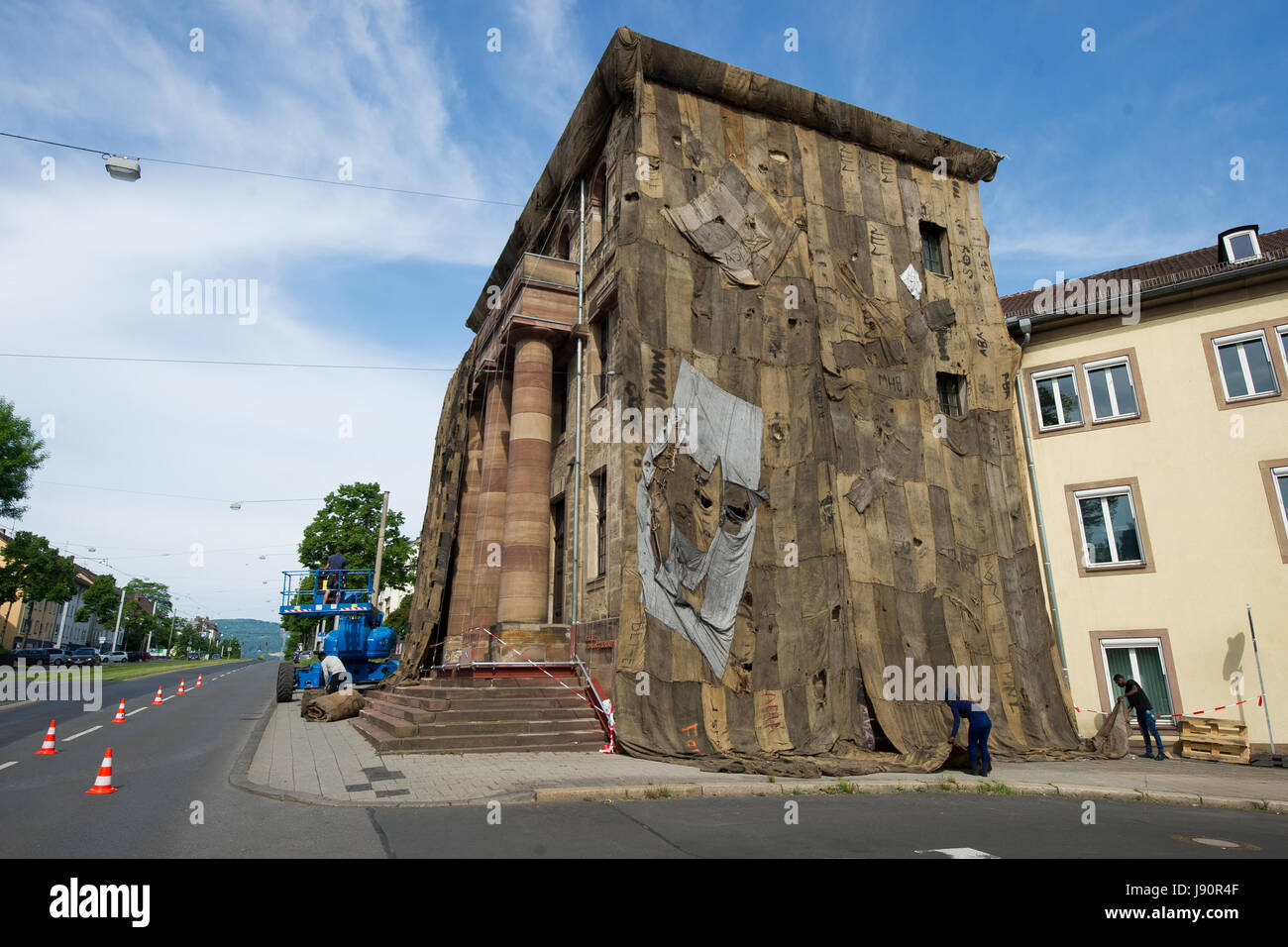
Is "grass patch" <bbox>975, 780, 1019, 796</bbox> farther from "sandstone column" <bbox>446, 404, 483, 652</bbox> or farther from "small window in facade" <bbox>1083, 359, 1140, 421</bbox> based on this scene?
"sandstone column" <bbox>446, 404, 483, 652</bbox>

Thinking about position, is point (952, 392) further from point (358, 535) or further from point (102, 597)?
point (102, 597)

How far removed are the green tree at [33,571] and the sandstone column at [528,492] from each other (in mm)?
46943

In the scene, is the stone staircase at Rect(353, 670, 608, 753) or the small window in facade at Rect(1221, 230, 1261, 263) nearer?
the stone staircase at Rect(353, 670, 608, 753)

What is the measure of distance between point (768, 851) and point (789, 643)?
7.35 m

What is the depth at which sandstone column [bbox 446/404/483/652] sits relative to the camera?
22.8 m

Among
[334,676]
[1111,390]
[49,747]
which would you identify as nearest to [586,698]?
[334,676]

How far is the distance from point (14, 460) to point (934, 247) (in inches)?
1852

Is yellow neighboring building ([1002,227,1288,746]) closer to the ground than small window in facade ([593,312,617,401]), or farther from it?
closer to the ground

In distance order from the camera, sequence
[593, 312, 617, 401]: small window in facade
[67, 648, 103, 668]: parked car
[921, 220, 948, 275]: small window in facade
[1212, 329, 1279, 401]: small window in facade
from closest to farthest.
Answer: [1212, 329, 1279, 401]: small window in facade → [593, 312, 617, 401]: small window in facade → [921, 220, 948, 275]: small window in facade → [67, 648, 103, 668]: parked car

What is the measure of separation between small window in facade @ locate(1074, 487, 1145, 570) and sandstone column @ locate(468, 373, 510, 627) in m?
14.5

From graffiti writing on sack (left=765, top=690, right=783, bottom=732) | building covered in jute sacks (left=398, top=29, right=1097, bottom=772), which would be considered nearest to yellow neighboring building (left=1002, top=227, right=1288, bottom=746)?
building covered in jute sacks (left=398, top=29, right=1097, bottom=772)

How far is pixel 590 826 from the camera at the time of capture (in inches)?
277

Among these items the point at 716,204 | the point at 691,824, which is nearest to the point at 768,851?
the point at 691,824

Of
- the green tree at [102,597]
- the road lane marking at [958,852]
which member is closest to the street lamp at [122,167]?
the road lane marking at [958,852]
